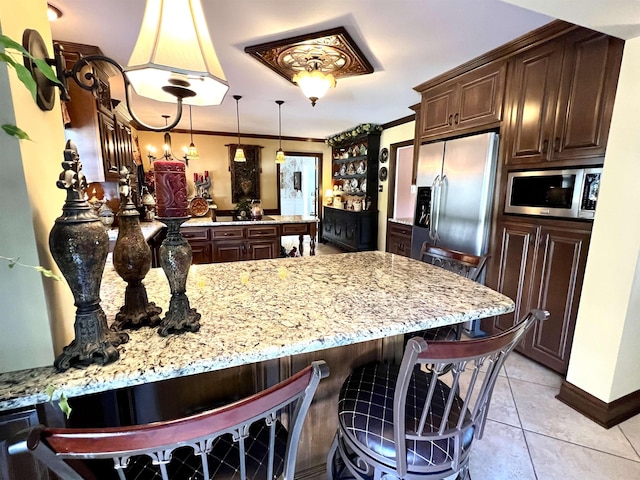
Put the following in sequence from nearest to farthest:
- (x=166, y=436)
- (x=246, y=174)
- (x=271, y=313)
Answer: (x=166, y=436) < (x=271, y=313) < (x=246, y=174)

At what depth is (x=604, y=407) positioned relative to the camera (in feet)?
5.69

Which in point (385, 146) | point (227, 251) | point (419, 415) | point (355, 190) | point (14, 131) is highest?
point (385, 146)

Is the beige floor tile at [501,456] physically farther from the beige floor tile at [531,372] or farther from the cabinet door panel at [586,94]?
the cabinet door panel at [586,94]

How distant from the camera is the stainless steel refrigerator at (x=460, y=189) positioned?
253cm

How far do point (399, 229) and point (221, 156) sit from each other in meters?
4.19

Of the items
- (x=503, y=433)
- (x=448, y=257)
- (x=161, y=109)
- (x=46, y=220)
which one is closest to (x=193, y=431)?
(x=46, y=220)

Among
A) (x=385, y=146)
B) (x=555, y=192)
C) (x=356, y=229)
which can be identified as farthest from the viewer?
(x=356, y=229)

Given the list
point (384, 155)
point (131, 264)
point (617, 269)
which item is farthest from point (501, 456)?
point (384, 155)

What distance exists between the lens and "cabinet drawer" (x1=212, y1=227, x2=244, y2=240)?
380 cm

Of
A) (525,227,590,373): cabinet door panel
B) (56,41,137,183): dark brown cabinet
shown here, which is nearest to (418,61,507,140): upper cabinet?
(525,227,590,373): cabinet door panel

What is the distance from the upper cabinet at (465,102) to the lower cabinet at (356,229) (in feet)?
8.44

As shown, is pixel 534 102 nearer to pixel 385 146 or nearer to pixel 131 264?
pixel 131 264

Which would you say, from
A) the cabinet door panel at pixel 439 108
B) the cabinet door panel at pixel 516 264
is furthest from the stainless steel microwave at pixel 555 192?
the cabinet door panel at pixel 439 108

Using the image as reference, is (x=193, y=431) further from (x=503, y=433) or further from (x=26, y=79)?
(x=503, y=433)
